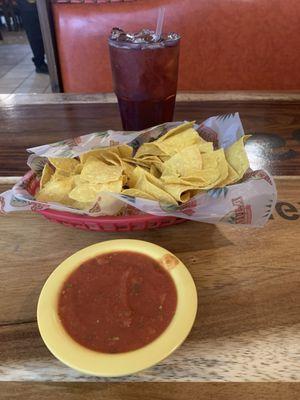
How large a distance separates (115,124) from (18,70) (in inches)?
153

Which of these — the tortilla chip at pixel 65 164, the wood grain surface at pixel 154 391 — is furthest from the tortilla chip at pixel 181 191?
the wood grain surface at pixel 154 391

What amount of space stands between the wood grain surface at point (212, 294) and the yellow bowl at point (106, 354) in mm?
63

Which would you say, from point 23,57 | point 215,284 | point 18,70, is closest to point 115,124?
point 215,284

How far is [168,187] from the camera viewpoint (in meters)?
0.69

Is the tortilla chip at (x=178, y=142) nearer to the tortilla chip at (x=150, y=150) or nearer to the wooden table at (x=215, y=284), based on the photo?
the tortilla chip at (x=150, y=150)

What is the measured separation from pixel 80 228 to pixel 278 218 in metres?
0.41

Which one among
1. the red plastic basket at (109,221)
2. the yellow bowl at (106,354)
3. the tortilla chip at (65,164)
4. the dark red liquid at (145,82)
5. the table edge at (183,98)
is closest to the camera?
the yellow bowl at (106,354)

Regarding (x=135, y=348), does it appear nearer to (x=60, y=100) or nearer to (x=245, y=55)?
(x=60, y=100)

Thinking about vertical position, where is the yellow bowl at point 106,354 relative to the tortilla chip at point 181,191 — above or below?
below

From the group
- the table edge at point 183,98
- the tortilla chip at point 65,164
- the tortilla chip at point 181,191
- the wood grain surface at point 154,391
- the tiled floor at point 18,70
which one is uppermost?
the tortilla chip at point 65,164

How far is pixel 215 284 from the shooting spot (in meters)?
0.62

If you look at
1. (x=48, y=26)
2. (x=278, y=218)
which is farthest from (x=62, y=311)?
(x=48, y=26)

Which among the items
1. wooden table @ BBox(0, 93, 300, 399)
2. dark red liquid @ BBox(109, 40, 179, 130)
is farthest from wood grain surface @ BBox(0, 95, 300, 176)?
dark red liquid @ BBox(109, 40, 179, 130)

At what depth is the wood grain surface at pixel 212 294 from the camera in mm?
502
